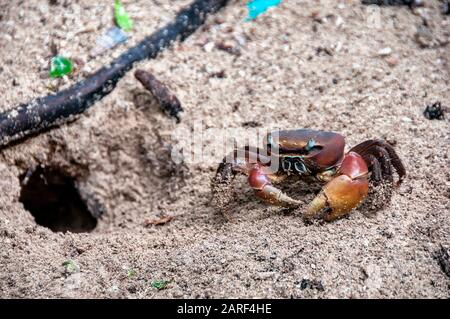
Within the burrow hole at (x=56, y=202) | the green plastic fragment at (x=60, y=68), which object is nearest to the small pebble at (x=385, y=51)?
the green plastic fragment at (x=60, y=68)

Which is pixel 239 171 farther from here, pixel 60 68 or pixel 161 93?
pixel 60 68

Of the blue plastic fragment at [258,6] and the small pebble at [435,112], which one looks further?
the blue plastic fragment at [258,6]

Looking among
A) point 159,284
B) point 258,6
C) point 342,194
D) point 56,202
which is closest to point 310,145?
point 342,194

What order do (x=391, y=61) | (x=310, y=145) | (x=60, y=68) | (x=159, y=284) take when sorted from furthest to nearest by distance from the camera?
(x=391, y=61) → (x=60, y=68) → (x=310, y=145) → (x=159, y=284)

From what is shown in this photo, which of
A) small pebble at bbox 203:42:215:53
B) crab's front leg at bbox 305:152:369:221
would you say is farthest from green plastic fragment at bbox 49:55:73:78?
crab's front leg at bbox 305:152:369:221

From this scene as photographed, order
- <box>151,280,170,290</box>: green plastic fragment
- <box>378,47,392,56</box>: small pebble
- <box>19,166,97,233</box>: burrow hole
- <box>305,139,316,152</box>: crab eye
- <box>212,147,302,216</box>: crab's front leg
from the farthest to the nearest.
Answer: <box>378,47,392,56</box>: small pebble → <box>19,166,97,233</box>: burrow hole → <box>212,147,302,216</box>: crab's front leg → <box>305,139,316,152</box>: crab eye → <box>151,280,170,290</box>: green plastic fragment

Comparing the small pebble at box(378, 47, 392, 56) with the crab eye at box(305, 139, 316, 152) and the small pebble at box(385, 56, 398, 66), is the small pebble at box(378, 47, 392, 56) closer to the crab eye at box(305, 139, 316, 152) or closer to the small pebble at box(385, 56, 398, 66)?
the small pebble at box(385, 56, 398, 66)

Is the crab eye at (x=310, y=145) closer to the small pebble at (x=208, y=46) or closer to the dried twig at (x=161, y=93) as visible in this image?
the dried twig at (x=161, y=93)
